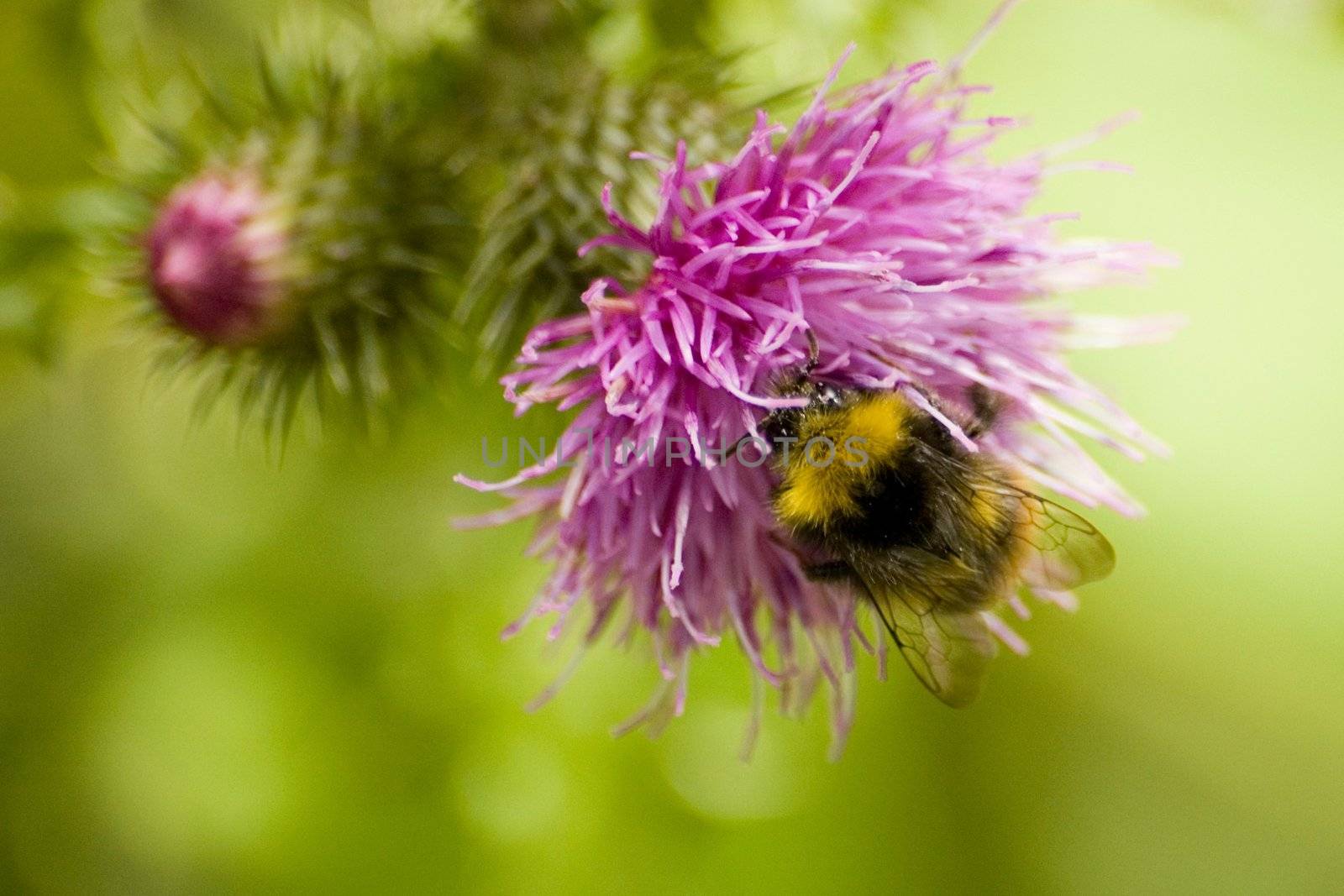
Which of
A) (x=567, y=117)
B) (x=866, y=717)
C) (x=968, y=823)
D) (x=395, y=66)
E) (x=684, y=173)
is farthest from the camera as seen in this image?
(x=968, y=823)

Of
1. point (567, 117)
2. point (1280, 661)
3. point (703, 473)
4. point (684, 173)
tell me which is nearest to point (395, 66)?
point (567, 117)

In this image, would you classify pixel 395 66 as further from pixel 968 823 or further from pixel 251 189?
pixel 968 823

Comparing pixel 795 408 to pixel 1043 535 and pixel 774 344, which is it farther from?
pixel 1043 535

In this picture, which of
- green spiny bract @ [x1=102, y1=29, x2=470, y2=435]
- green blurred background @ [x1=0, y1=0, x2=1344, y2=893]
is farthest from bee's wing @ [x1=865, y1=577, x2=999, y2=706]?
green blurred background @ [x1=0, y1=0, x2=1344, y2=893]

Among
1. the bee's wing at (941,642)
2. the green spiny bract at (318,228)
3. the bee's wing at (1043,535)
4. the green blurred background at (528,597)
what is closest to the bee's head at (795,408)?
the bee's wing at (1043,535)

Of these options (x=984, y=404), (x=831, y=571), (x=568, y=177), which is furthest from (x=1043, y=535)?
(x=568, y=177)

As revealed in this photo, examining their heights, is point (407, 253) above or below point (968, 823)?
above

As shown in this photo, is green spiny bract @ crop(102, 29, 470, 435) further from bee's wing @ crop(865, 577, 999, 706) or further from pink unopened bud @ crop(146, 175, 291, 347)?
bee's wing @ crop(865, 577, 999, 706)
